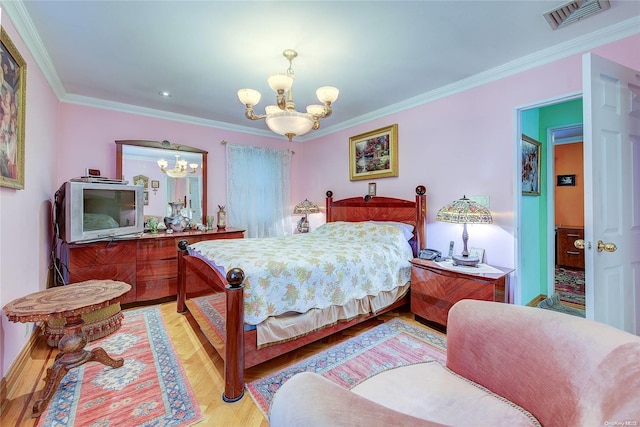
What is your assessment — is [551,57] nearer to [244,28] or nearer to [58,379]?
[244,28]

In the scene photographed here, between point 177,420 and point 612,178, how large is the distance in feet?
9.39

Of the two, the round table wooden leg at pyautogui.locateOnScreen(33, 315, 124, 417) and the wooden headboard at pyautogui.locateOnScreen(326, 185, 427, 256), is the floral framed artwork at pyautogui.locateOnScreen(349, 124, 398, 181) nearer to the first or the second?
the wooden headboard at pyautogui.locateOnScreen(326, 185, 427, 256)

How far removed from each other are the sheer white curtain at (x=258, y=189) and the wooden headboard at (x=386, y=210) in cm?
92

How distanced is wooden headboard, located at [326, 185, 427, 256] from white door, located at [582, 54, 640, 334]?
1.58 meters

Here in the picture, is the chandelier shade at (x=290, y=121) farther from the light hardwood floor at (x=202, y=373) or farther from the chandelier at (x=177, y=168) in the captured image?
the chandelier at (x=177, y=168)

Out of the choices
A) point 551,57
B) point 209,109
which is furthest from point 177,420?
point 551,57

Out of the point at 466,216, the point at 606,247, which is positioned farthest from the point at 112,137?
the point at 606,247

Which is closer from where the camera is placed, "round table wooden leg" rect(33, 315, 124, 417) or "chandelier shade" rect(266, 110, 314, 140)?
"round table wooden leg" rect(33, 315, 124, 417)

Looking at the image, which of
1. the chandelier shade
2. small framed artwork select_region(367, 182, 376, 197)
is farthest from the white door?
small framed artwork select_region(367, 182, 376, 197)

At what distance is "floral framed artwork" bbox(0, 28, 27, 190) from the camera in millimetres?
1569

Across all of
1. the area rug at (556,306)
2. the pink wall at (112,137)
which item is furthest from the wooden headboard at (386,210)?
the pink wall at (112,137)

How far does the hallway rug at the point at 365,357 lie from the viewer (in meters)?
1.74

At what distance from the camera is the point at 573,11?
1.73m

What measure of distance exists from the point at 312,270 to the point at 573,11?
249cm
